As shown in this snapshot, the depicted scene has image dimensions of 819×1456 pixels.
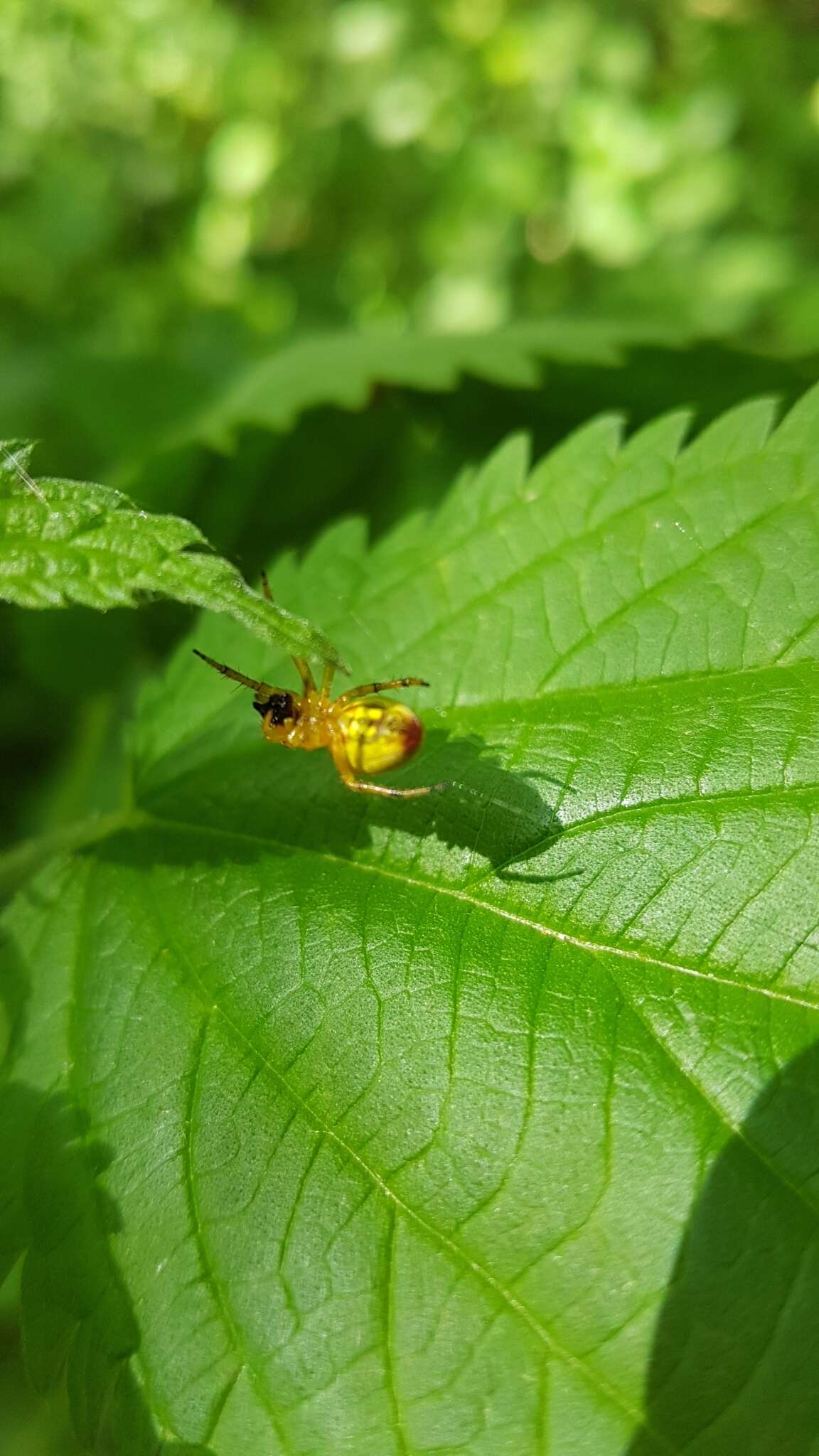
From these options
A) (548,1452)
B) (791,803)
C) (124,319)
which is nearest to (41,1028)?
(548,1452)

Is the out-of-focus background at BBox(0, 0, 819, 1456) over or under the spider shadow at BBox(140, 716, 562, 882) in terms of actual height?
over

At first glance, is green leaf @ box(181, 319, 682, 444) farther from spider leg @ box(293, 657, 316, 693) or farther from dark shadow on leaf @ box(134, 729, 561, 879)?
dark shadow on leaf @ box(134, 729, 561, 879)

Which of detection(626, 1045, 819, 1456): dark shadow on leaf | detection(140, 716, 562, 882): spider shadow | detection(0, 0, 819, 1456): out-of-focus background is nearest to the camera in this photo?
detection(626, 1045, 819, 1456): dark shadow on leaf

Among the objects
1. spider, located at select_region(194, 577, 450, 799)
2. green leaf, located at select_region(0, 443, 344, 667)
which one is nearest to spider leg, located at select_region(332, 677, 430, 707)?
spider, located at select_region(194, 577, 450, 799)

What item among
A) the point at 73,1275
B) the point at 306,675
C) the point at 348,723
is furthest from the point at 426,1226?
the point at 306,675

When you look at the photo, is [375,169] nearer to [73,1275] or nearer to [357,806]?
[357,806]

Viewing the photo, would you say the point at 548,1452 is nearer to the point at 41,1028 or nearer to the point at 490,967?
the point at 490,967
